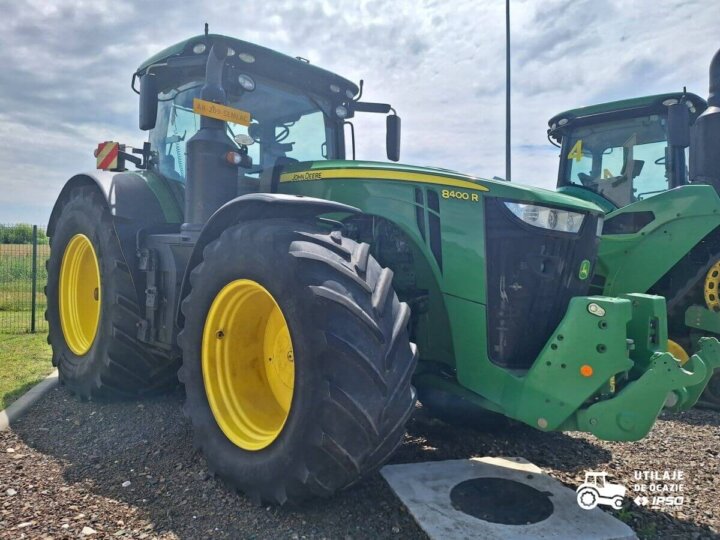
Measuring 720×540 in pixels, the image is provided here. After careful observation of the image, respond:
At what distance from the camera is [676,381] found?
2461 millimetres

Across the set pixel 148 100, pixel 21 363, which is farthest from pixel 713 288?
pixel 21 363

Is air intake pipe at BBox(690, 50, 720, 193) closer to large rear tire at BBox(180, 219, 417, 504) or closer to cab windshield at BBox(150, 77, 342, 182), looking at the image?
cab windshield at BBox(150, 77, 342, 182)

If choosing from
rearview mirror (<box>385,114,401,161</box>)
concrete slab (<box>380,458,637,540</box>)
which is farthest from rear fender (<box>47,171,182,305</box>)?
concrete slab (<box>380,458,637,540</box>)

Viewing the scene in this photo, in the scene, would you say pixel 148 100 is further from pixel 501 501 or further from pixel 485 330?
pixel 501 501

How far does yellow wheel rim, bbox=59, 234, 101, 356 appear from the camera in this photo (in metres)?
4.96

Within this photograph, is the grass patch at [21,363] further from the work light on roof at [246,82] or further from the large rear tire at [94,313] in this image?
the work light on roof at [246,82]

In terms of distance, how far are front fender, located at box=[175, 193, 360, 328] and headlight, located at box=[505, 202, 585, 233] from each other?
0.85 meters

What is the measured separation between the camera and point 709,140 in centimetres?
523

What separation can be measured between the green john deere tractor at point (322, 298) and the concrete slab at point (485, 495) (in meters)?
0.38

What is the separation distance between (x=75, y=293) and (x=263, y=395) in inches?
109

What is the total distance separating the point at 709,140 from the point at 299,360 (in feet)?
15.5

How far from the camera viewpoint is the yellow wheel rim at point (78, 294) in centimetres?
496

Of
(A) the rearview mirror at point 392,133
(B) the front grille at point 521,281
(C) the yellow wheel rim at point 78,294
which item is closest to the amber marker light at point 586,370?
(B) the front grille at point 521,281

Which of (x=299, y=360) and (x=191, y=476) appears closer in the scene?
(x=299, y=360)
